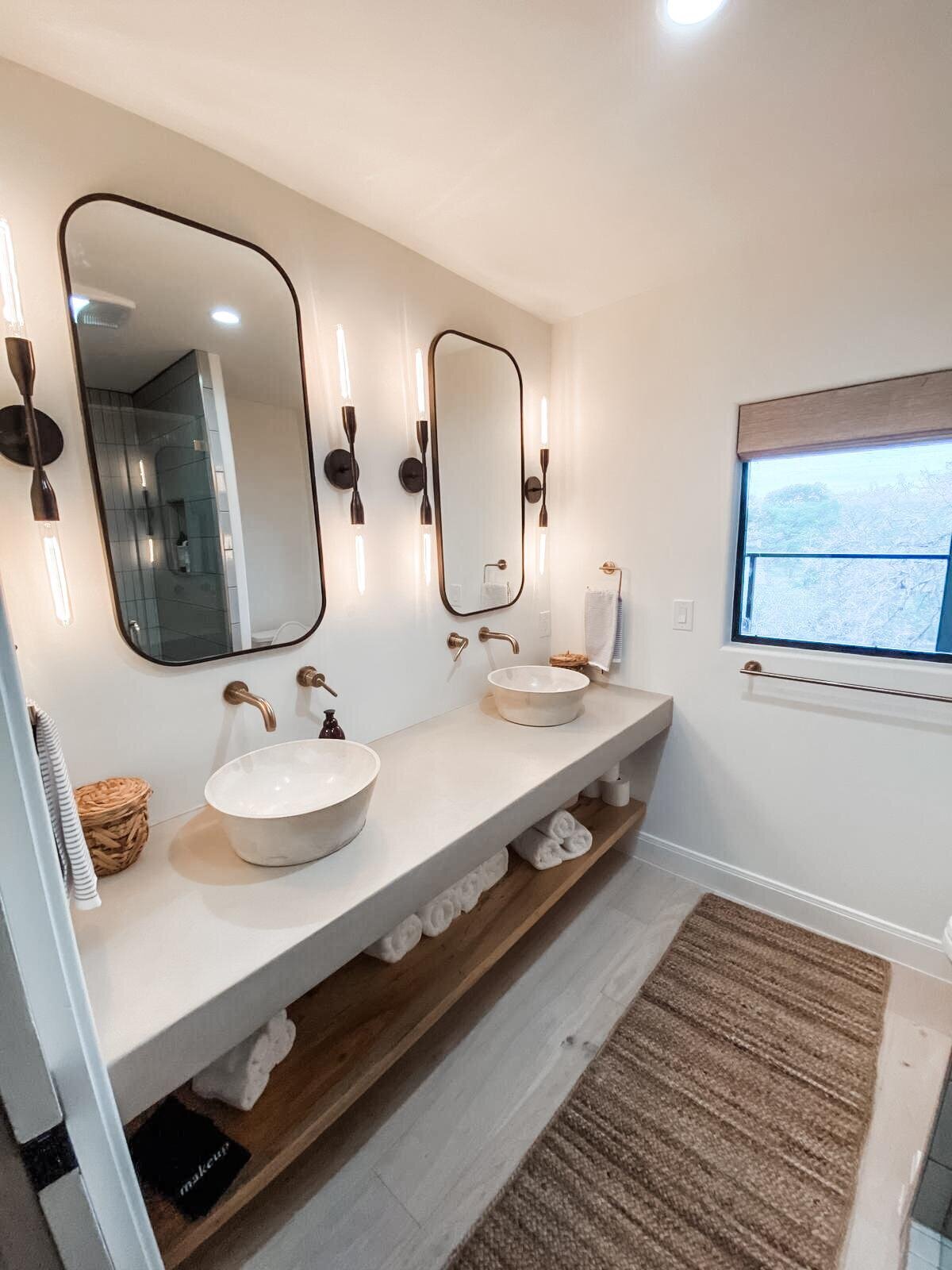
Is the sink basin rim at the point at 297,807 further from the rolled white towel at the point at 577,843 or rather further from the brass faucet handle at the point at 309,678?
the rolled white towel at the point at 577,843

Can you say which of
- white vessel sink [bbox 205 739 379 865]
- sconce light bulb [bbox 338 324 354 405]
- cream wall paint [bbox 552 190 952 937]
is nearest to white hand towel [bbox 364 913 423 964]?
white vessel sink [bbox 205 739 379 865]

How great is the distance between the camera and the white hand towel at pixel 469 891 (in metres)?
1.69

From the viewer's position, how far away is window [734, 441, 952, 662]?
1.59 meters

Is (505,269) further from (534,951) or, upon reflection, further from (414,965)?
(534,951)

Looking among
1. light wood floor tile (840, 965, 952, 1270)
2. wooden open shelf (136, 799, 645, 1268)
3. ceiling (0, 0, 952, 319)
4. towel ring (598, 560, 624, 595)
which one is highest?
ceiling (0, 0, 952, 319)

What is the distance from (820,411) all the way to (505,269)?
1.16m

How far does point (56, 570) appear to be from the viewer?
44.2 inches

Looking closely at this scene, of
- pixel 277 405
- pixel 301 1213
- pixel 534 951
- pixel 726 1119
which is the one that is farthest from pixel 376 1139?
pixel 277 405

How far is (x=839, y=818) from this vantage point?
1.84 metres

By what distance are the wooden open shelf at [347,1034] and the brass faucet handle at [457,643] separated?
837 millimetres

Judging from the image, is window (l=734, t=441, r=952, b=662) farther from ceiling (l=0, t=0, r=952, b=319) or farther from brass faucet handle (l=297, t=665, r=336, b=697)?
brass faucet handle (l=297, t=665, r=336, b=697)

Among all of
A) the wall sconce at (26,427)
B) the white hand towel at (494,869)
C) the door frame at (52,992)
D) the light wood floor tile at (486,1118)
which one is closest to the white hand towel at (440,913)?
the white hand towel at (494,869)

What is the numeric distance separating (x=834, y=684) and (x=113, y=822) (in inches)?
81.7

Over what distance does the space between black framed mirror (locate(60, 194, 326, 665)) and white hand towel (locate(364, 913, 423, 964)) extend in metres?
0.89
